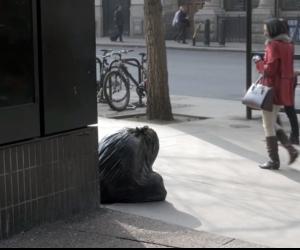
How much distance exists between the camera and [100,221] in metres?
5.93

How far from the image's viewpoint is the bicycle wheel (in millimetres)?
12945

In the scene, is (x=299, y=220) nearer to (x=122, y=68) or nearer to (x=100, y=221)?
(x=100, y=221)

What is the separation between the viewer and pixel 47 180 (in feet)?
18.7

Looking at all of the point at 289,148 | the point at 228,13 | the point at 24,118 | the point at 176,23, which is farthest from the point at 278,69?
the point at 228,13

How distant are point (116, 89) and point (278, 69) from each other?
5.52 m

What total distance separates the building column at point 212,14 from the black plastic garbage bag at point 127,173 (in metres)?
27.9

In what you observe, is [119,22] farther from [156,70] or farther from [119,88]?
[156,70]

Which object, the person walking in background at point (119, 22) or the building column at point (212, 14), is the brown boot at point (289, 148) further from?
the person walking in background at point (119, 22)

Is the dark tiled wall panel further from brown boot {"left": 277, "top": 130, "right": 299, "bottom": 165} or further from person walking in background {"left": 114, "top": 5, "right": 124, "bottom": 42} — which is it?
person walking in background {"left": 114, "top": 5, "right": 124, "bottom": 42}

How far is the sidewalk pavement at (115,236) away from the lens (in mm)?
5273

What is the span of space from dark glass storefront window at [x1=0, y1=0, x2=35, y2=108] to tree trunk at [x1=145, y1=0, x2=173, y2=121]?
613cm

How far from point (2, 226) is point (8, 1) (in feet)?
5.41

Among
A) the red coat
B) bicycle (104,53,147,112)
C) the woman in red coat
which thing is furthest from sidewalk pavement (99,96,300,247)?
bicycle (104,53,147,112)

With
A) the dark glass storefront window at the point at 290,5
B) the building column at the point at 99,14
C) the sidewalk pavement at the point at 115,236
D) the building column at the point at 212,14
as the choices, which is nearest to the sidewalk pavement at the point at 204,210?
the sidewalk pavement at the point at 115,236
